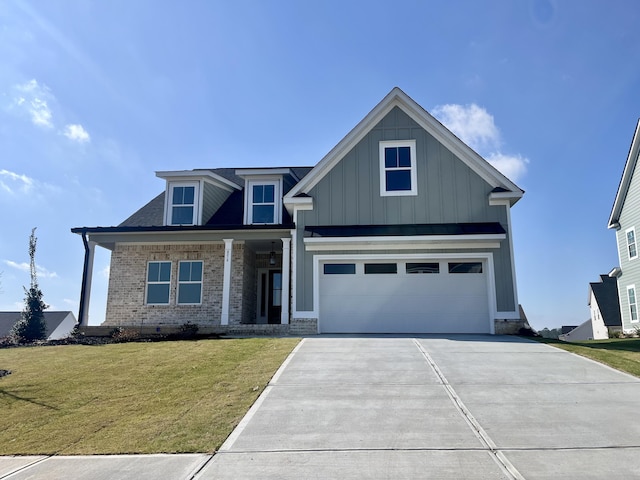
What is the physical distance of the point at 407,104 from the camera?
656 inches

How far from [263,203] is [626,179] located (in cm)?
1602

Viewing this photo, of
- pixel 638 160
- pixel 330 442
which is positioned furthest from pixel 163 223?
pixel 638 160

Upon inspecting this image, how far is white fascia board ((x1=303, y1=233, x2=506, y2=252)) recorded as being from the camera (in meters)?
15.5

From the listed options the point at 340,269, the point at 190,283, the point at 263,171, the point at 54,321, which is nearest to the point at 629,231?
the point at 340,269

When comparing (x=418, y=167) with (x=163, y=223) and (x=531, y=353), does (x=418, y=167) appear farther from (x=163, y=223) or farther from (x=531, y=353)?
(x=163, y=223)

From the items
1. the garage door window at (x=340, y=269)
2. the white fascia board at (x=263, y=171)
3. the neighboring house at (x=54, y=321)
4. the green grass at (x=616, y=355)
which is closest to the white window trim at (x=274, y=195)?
the white fascia board at (x=263, y=171)

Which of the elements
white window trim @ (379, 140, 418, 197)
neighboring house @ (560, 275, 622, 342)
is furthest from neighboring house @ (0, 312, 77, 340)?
neighboring house @ (560, 275, 622, 342)

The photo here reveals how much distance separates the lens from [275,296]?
20062mm

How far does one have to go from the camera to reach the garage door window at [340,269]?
16.1 metres

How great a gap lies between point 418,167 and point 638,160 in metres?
11.2

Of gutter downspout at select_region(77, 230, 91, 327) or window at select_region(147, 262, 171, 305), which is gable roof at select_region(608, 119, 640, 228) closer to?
window at select_region(147, 262, 171, 305)

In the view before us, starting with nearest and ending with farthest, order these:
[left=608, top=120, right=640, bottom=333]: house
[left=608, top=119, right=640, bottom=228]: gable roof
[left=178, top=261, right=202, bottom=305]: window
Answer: [left=178, top=261, right=202, bottom=305]: window
[left=608, top=119, right=640, bottom=228]: gable roof
[left=608, top=120, right=640, bottom=333]: house

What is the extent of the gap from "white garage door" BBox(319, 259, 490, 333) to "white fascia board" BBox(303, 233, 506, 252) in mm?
525

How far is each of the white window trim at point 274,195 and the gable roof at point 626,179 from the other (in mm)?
14880
